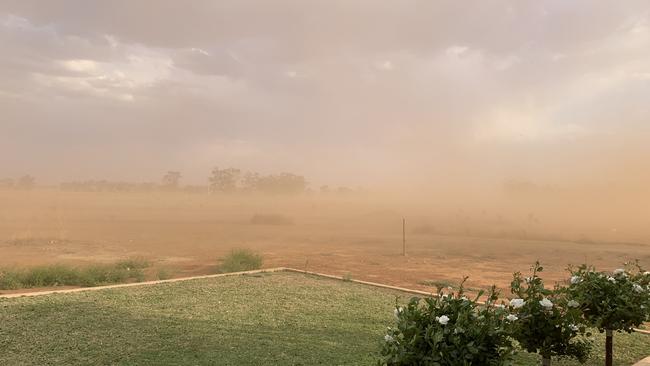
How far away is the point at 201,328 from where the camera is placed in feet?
21.8

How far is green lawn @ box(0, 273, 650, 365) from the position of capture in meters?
5.41

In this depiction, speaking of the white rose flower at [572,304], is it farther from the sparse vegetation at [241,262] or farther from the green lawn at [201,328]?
the sparse vegetation at [241,262]

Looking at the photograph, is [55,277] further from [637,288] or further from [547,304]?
[637,288]

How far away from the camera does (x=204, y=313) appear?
7.63 m

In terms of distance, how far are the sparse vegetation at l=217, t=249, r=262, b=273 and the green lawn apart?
4.81m

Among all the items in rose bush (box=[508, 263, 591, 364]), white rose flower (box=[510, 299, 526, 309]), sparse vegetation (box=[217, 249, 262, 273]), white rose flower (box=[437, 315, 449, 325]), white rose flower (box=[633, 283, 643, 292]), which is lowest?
sparse vegetation (box=[217, 249, 262, 273])

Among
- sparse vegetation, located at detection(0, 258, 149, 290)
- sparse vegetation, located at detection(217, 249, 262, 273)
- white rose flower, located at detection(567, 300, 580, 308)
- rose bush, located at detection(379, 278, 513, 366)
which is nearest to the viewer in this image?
rose bush, located at detection(379, 278, 513, 366)

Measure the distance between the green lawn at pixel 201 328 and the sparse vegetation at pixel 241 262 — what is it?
4.81 m

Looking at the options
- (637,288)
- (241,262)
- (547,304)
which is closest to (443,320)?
(547,304)

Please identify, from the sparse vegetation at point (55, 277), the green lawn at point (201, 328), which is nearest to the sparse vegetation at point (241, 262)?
the sparse vegetation at point (55, 277)

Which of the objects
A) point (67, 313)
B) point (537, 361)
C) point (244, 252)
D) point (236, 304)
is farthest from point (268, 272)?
point (537, 361)

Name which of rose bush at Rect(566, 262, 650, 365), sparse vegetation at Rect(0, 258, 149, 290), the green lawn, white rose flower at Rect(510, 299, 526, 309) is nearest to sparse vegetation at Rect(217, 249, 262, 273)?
sparse vegetation at Rect(0, 258, 149, 290)

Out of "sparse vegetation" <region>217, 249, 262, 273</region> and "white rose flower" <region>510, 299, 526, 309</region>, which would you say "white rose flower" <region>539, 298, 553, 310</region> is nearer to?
"white rose flower" <region>510, 299, 526, 309</region>

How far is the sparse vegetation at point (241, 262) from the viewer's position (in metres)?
14.8
